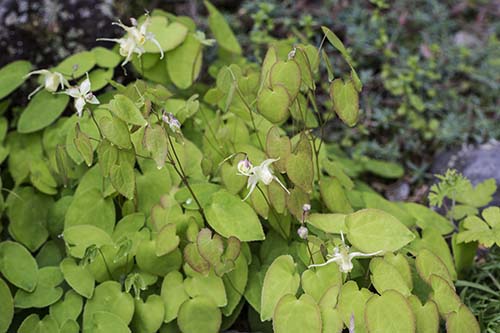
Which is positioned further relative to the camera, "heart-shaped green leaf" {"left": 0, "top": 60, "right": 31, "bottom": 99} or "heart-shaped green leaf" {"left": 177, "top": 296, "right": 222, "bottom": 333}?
Result: "heart-shaped green leaf" {"left": 0, "top": 60, "right": 31, "bottom": 99}

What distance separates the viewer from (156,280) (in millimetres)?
1603

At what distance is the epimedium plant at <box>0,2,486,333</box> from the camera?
1398mm

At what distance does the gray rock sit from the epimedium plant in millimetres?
398

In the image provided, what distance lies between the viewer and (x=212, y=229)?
1655 mm

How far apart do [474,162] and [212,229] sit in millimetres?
1002

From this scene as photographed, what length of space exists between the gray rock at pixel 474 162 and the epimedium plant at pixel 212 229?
398 mm

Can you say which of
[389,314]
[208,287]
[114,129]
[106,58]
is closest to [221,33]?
[106,58]

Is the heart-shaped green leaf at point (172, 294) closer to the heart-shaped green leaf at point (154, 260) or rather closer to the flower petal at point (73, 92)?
the heart-shaped green leaf at point (154, 260)

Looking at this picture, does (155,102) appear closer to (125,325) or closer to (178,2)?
(125,325)

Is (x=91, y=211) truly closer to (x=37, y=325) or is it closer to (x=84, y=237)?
(x=84, y=237)

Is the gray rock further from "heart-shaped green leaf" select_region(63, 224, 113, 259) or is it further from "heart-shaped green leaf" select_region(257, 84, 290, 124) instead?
"heart-shaped green leaf" select_region(63, 224, 113, 259)

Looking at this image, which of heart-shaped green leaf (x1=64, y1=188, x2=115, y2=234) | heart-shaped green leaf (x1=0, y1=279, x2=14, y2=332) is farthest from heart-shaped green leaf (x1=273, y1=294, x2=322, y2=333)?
heart-shaped green leaf (x1=0, y1=279, x2=14, y2=332)

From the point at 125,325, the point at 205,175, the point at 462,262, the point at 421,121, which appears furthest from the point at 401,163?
the point at 125,325

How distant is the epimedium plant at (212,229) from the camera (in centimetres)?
140
